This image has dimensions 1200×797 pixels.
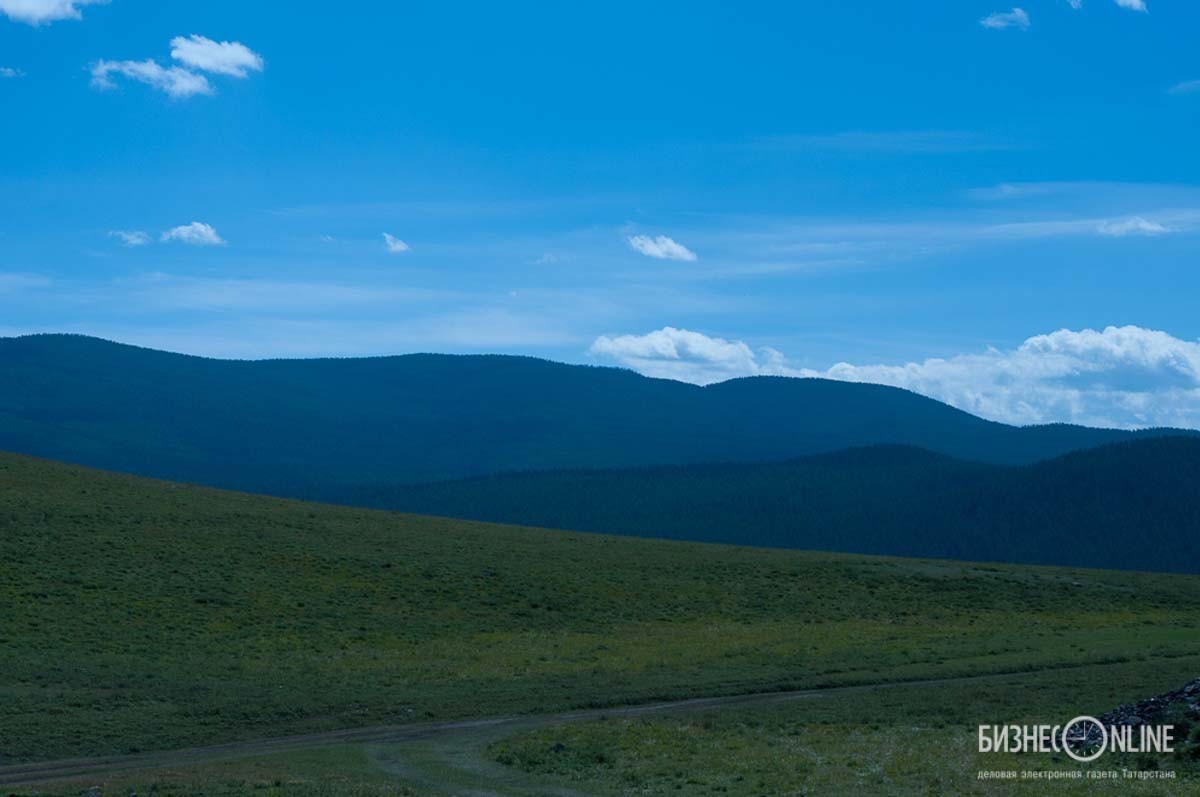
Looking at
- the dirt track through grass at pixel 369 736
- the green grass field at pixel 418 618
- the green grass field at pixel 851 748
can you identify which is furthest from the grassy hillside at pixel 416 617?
the green grass field at pixel 851 748

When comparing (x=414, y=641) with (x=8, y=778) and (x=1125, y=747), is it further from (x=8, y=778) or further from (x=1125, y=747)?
(x=1125, y=747)

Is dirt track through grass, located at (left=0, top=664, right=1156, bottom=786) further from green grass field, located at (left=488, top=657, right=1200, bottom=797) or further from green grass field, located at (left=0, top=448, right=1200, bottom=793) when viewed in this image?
green grass field, located at (left=488, top=657, right=1200, bottom=797)

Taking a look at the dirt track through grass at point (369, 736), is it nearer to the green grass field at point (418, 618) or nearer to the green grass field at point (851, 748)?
the green grass field at point (418, 618)

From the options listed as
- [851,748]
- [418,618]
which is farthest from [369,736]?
[418,618]

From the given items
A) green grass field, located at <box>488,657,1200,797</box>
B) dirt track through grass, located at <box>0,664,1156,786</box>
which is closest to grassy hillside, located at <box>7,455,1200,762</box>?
dirt track through grass, located at <box>0,664,1156,786</box>

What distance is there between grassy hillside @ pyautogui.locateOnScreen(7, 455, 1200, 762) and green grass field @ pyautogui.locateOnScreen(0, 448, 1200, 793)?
0.54 feet

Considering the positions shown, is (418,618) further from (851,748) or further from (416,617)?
(851,748)

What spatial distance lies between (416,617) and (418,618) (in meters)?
0.19

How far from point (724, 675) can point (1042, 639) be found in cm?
1705

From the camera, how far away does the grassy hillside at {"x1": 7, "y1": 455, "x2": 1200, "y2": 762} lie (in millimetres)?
35469

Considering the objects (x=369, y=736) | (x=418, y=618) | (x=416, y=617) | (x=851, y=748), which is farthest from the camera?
(x=416, y=617)

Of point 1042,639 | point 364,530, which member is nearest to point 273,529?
point 364,530

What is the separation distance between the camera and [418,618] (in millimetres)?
52188

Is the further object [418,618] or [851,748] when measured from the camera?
[418,618]
